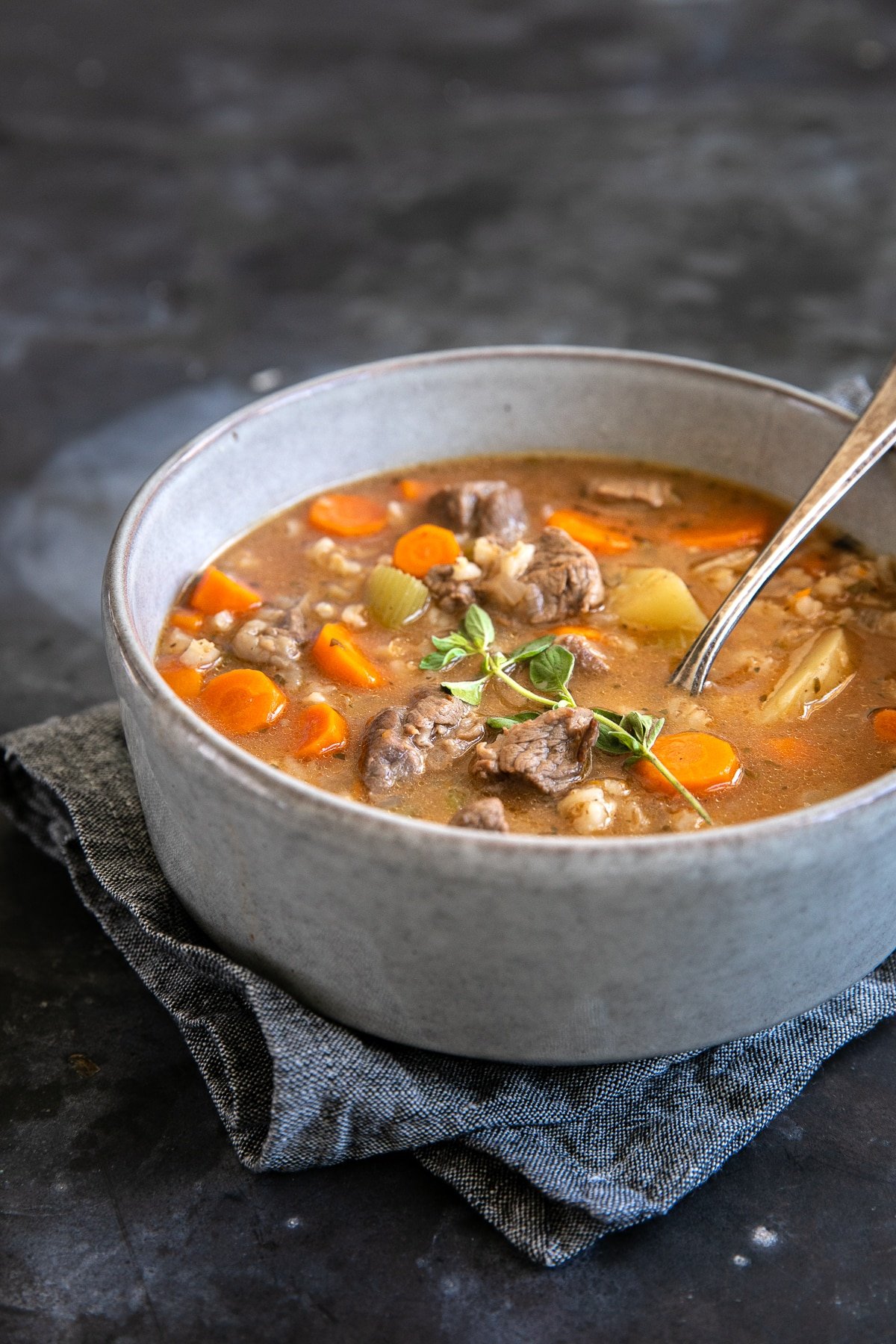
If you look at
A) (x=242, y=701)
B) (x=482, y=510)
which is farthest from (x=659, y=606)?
(x=242, y=701)

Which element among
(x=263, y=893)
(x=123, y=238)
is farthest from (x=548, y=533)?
(x=123, y=238)

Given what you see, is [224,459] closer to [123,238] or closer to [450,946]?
[450,946]

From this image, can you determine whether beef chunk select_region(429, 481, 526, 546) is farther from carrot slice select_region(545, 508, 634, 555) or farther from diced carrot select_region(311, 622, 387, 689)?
diced carrot select_region(311, 622, 387, 689)

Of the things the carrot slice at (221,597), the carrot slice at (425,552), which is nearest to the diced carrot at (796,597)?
the carrot slice at (425,552)

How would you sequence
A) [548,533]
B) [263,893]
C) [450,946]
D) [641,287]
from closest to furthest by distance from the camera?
[450,946] < [263,893] < [548,533] < [641,287]

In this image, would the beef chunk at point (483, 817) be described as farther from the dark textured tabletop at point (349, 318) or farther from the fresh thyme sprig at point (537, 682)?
the dark textured tabletop at point (349, 318)

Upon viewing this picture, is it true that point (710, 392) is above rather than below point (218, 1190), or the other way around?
above
